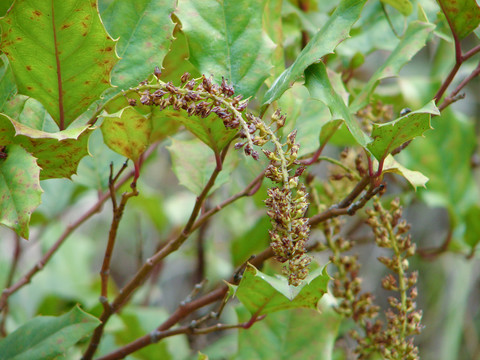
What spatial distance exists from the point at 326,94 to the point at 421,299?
4.62 feet

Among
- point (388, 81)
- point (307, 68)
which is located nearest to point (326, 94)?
point (307, 68)

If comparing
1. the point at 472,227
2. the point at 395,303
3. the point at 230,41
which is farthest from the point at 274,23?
the point at 472,227

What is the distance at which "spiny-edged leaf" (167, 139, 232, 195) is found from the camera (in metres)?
0.90

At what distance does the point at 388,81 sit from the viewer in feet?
6.28

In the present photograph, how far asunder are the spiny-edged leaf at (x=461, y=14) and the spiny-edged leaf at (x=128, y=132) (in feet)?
1.53

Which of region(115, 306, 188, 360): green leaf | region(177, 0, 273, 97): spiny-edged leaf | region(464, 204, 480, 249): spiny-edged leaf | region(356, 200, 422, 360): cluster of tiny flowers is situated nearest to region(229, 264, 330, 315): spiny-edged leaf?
region(356, 200, 422, 360): cluster of tiny flowers

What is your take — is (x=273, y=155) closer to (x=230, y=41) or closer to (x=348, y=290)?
(x=230, y=41)

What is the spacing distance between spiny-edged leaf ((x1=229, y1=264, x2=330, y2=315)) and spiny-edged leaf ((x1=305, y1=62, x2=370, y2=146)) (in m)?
0.18

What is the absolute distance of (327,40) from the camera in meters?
0.64

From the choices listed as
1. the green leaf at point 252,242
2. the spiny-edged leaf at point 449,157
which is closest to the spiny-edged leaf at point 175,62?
the green leaf at point 252,242

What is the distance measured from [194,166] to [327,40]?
0.38m

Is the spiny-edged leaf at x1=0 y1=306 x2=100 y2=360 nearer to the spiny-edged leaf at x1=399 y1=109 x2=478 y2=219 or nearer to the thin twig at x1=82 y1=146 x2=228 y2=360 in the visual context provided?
the thin twig at x1=82 y1=146 x2=228 y2=360

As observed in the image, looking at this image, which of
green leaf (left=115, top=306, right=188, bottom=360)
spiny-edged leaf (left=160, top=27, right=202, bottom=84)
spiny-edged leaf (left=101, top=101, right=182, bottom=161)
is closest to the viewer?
spiny-edged leaf (left=101, top=101, right=182, bottom=161)

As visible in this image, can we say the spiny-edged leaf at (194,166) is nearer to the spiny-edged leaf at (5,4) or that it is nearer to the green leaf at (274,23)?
the green leaf at (274,23)
